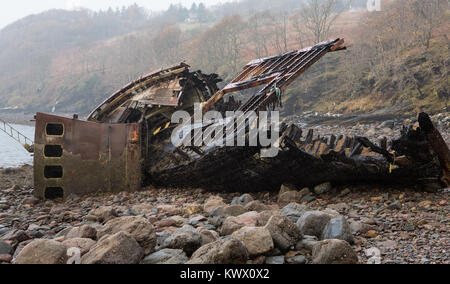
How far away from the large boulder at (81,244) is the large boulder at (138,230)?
223 mm

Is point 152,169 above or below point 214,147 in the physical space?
below

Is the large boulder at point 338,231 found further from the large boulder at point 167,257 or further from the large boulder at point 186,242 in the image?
the large boulder at point 167,257

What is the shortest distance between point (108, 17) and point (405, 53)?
94.5 meters

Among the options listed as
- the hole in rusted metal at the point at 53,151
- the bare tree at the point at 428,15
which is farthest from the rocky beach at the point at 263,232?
the bare tree at the point at 428,15

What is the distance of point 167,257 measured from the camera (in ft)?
8.43

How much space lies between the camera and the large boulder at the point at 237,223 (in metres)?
3.21

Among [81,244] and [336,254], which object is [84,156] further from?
[336,254]

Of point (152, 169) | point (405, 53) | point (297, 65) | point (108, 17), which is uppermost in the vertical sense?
point (108, 17)

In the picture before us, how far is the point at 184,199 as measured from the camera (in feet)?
19.0

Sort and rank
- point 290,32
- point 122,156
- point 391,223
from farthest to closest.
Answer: point 290,32 → point 122,156 → point 391,223

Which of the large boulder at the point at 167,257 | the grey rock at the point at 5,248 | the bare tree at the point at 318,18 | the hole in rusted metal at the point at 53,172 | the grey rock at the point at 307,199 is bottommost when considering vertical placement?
the grey rock at the point at 5,248

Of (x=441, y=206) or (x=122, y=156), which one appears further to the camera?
(x=122, y=156)
